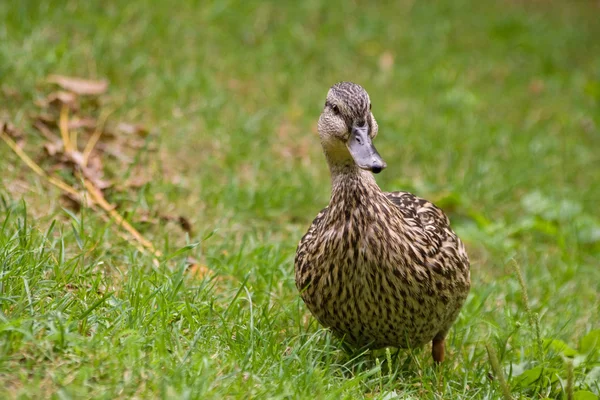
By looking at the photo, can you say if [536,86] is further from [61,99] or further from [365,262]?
[365,262]

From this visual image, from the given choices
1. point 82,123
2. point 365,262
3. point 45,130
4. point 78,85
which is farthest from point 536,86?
point 365,262

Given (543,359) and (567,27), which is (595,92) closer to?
(567,27)

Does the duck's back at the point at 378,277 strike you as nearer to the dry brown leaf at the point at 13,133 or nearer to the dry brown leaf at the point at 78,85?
the dry brown leaf at the point at 13,133

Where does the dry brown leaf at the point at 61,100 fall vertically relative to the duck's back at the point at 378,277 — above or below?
above

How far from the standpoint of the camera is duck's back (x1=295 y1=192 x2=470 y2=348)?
360cm

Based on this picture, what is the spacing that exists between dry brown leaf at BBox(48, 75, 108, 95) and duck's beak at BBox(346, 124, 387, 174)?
9.37ft

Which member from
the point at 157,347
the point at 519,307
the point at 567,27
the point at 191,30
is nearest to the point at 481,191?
the point at 519,307

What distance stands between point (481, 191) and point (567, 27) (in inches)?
179

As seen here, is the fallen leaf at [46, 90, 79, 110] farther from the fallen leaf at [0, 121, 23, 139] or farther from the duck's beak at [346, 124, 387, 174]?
the duck's beak at [346, 124, 387, 174]

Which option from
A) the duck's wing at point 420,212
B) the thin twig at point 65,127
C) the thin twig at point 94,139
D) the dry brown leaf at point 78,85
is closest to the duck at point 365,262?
the duck's wing at point 420,212

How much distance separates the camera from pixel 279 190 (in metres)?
5.66

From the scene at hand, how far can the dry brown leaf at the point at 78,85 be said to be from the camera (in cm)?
A: 581

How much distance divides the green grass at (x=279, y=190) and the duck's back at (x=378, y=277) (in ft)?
0.54

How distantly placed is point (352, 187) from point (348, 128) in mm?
276
